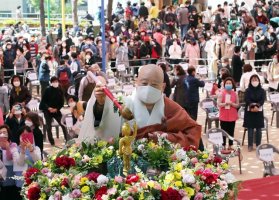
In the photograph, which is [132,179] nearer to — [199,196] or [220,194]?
[199,196]

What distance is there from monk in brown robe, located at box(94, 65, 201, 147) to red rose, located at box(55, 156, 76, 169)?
0.67 m

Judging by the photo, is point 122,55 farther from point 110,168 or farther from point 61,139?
point 110,168

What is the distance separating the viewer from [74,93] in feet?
63.3

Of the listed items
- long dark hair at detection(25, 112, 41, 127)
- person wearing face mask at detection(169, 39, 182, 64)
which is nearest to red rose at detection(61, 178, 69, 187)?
long dark hair at detection(25, 112, 41, 127)

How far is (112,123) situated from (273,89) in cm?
1345

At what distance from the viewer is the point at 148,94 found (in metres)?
7.19

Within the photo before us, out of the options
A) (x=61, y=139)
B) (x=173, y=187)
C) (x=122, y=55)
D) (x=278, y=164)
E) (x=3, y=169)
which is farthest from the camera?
(x=122, y=55)

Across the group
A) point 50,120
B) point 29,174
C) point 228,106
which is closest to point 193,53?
point 50,120

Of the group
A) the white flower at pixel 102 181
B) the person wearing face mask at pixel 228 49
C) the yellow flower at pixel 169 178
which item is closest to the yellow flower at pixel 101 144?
the white flower at pixel 102 181

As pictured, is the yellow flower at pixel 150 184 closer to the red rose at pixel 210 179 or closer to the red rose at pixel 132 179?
the red rose at pixel 132 179

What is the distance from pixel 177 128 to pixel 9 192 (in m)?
4.46

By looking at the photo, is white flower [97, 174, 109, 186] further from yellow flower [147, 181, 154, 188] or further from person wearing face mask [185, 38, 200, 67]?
person wearing face mask [185, 38, 200, 67]

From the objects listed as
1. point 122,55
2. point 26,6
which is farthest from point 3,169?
point 26,6

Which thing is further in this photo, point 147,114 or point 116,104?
point 147,114
